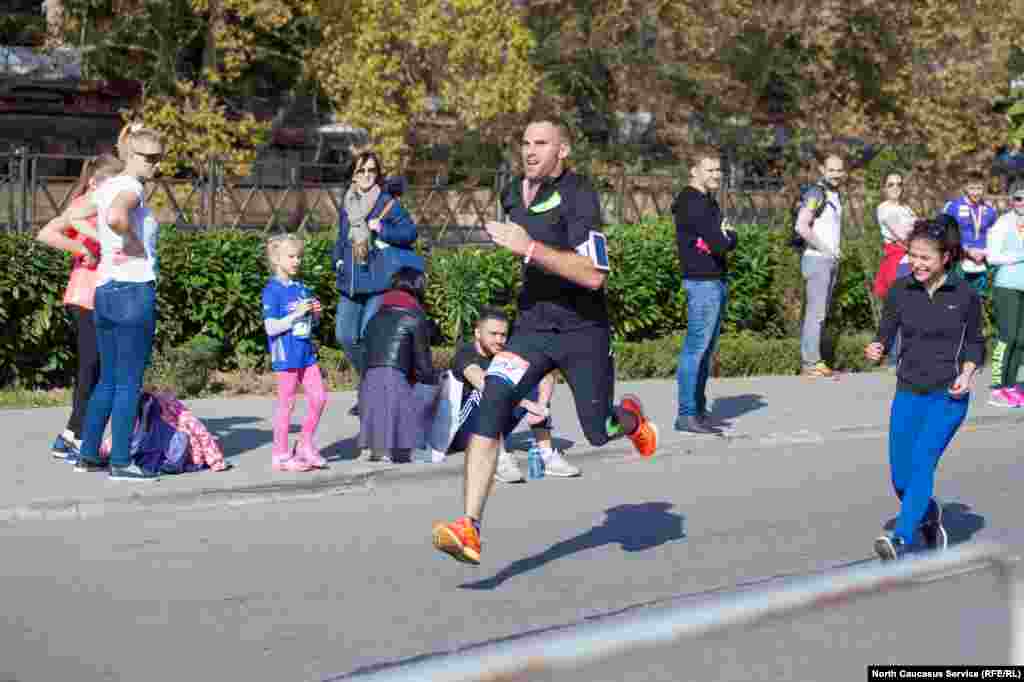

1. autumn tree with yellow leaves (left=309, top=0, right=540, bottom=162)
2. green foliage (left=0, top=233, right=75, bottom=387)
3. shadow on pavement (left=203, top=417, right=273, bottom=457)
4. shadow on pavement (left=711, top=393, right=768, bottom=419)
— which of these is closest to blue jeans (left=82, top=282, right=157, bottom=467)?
shadow on pavement (left=203, top=417, right=273, bottom=457)

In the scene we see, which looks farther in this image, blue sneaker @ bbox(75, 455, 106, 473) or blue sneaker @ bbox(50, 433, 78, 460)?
blue sneaker @ bbox(50, 433, 78, 460)

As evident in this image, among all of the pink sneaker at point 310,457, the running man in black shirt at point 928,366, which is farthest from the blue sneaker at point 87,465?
the running man in black shirt at point 928,366

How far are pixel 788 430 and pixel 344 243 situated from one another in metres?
3.61

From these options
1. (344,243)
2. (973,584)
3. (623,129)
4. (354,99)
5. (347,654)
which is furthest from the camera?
(623,129)

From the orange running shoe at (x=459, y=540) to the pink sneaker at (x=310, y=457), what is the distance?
3.09 meters

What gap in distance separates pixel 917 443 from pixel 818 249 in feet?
23.8

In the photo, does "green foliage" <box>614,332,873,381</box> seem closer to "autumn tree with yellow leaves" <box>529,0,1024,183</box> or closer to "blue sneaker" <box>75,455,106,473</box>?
"blue sneaker" <box>75,455,106,473</box>

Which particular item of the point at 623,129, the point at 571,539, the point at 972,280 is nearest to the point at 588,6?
the point at 623,129

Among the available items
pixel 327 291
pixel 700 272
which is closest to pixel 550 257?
pixel 700 272

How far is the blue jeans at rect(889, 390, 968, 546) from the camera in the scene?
7652 millimetres

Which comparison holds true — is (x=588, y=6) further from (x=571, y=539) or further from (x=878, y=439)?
(x=571, y=539)

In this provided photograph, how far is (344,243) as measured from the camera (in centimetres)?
1105

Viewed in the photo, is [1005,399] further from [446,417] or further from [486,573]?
[486,573]

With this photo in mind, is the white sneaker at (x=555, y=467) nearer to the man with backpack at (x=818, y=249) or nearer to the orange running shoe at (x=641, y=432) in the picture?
the orange running shoe at (x=641, y=432)
